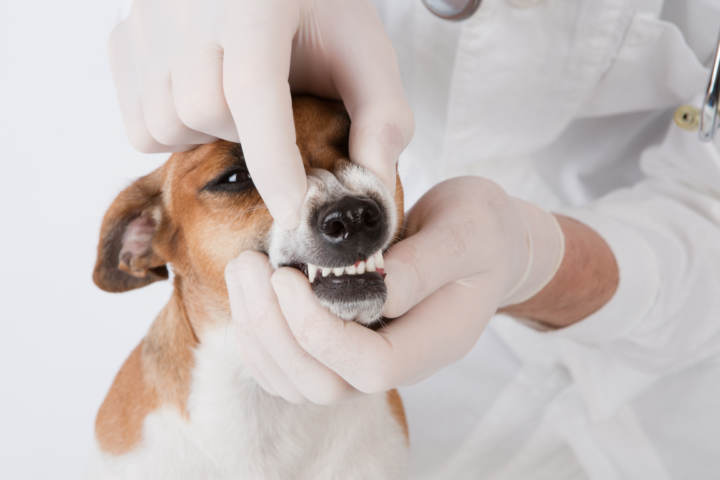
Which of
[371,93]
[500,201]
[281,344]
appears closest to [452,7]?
[371,93]

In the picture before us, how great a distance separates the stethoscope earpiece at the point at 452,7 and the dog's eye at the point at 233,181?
66cm

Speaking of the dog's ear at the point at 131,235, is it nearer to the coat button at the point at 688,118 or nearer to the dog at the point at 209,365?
the dog at the point at 209,365

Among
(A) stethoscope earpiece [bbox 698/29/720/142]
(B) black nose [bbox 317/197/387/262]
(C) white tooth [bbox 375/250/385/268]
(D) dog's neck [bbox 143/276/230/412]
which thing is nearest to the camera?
(B) black nose [bbox 317/197/387/262]

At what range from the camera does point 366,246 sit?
1.36 meters

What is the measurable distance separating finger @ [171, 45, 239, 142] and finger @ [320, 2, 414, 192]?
0.28 metres

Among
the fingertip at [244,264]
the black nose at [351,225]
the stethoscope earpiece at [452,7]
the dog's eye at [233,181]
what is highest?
the stethoscope earpiece at [452,7]

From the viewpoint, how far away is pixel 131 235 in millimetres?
1902

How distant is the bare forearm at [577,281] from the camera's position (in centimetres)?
203

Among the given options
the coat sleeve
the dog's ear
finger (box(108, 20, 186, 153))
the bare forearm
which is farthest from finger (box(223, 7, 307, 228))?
the coat sleeve

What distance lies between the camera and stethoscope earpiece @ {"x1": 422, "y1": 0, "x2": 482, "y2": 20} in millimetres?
1728

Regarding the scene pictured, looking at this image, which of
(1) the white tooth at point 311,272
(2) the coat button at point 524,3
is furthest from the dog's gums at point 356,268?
(2) the coat button at point 524,3

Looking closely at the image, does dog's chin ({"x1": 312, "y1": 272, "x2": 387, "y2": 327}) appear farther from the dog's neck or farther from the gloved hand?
the dog's neck

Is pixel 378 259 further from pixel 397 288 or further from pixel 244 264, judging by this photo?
pixel 244 264

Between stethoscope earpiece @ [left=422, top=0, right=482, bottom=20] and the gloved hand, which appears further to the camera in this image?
stethoscope earpiece @ [left=422, top=0, right=482, bottom=20]
